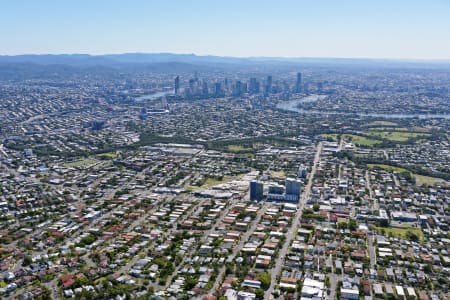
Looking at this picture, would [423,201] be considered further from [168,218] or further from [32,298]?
[32,298]

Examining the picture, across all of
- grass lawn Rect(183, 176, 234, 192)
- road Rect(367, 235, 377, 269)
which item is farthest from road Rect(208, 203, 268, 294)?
road Rect(367, 235, 377, 269)

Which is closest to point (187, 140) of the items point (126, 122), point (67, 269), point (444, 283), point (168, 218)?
point (126, 122)

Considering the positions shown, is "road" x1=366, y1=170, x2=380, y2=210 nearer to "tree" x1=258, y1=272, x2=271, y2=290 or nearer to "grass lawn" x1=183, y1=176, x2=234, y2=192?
"grass lawn" x1=183, y1=176, x2=234, y2=192

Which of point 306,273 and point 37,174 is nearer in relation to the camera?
point 306,273

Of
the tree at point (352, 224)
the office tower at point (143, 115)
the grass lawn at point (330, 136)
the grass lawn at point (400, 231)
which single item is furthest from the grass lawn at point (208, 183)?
the office tower at point (143, 115)

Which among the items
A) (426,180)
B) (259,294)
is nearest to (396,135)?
(426,180)

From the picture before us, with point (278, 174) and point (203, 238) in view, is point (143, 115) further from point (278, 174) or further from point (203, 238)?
point (203, 238)

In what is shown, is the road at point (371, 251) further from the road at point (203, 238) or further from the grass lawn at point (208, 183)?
the grass lawn at point (208, 183)
